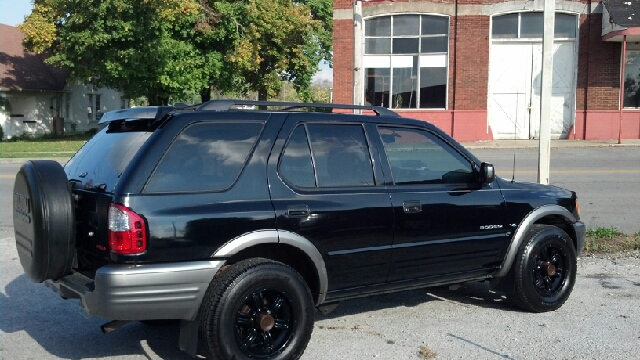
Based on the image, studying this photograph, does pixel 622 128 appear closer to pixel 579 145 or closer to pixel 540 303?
pixel 579 145

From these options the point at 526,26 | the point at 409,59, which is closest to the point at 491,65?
the point at 526,26

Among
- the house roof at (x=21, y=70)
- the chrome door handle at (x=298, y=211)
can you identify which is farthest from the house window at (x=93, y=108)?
the chrome door handle at (x=298, y=211)

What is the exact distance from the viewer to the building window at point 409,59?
94.9ft

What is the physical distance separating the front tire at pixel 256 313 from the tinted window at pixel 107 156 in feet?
3.41

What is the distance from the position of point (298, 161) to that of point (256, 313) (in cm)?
115

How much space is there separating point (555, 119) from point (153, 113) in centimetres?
2678

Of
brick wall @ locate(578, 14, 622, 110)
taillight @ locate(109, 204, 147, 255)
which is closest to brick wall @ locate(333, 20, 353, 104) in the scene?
brick wall @ locate(578, 14, 622, 110)

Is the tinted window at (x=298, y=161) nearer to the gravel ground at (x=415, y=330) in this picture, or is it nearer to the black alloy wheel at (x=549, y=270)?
the gravel ground at (x=415, y=330)

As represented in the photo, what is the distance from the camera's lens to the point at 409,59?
96.4 ft

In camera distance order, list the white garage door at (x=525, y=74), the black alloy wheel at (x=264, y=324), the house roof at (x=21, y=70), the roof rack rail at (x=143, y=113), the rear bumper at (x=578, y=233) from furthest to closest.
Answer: the house roof at (x=21, y=70)
the white garage door at (x=525, y=74)
the rear bumper at (x=578, y=233)
the roof rack rail at (x=143, y=113)
the black alloy wheel at (x=264, y=324)

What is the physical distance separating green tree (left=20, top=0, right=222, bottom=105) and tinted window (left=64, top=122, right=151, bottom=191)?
77.2 ft

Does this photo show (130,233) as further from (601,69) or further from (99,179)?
(601,69)

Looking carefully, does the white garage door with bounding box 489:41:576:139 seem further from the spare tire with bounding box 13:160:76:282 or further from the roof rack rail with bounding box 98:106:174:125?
the spare tire with bounding box 13:160:76:282

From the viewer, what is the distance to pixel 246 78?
36312mm
